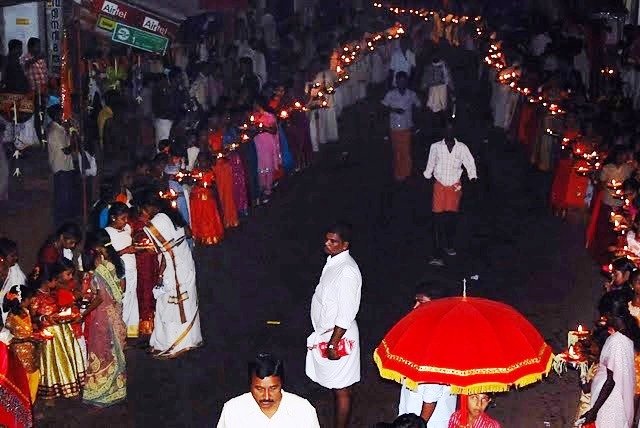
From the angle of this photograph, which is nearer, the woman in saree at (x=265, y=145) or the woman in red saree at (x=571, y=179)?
the woman in red saree at (x=571, y=179)

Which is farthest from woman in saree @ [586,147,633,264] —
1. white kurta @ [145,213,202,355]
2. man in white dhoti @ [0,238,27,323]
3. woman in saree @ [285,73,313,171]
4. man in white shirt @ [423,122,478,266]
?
man in white dhoti @ [0,238,27,323]

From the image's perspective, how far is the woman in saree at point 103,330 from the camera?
10.2 metres

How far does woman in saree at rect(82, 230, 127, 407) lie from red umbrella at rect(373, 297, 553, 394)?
3225 mm

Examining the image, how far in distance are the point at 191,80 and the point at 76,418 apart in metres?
11.4

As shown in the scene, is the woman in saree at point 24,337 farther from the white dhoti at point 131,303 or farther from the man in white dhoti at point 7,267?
the white dhoti at point 131,303

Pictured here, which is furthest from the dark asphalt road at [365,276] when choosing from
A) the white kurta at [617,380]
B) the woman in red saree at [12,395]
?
the woman in red saree at [12,395]

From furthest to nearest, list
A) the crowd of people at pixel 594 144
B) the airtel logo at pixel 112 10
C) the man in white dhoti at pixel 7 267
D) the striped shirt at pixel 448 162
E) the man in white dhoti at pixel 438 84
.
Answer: the man in white dhoti at pixel 438 84 → the striped shirt at pixel 448 162 → the airtel logo at pixel 112 10 → the man in white dhoti at pixel 7 267 → the crowd of people at pixel 594 144

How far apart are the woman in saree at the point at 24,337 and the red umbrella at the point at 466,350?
3.06 metres

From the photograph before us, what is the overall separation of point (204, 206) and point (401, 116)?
429cm

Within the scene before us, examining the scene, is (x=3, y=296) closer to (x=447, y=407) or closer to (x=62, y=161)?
(x=447, y=407)

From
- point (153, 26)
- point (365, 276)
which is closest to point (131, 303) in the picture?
point (153, 26)

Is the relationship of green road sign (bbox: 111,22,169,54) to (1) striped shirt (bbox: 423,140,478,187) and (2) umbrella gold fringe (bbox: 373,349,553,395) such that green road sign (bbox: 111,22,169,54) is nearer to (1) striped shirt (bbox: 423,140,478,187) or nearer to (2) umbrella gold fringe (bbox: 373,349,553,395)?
(1) striped shirt (bbox: 423,140,478,187)

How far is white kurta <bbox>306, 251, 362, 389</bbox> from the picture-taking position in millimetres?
9297

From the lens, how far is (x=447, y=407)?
8609 mm
